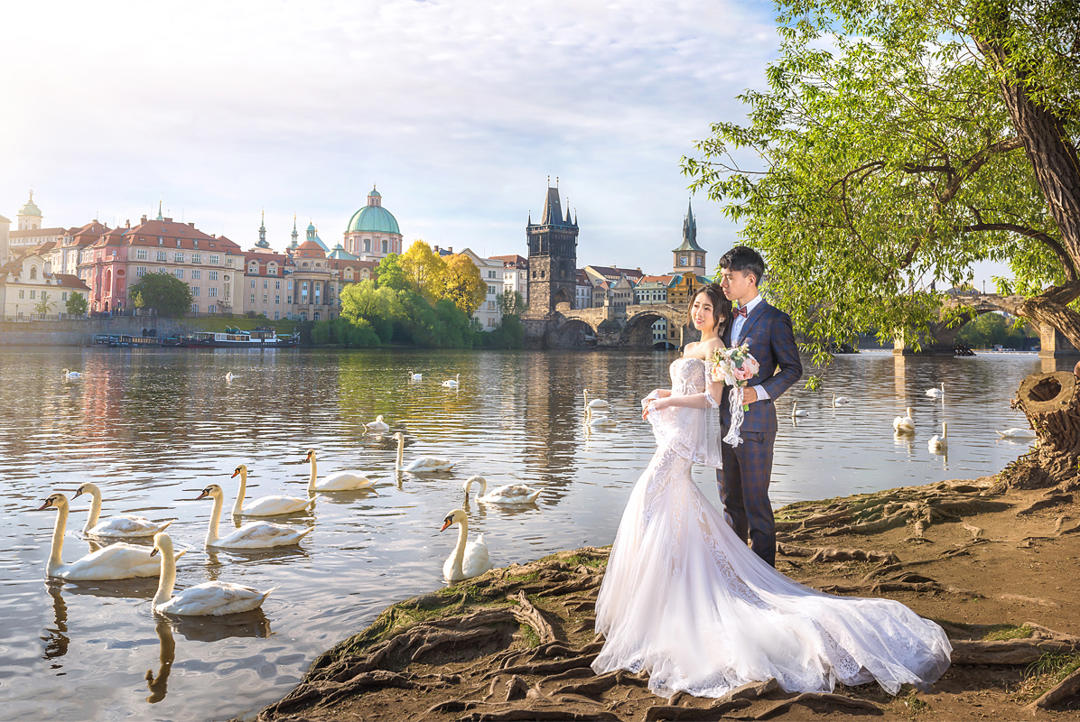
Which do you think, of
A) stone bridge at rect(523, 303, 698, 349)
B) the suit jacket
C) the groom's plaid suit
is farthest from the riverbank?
stone bridge at rect(523, 303, 698, 349)

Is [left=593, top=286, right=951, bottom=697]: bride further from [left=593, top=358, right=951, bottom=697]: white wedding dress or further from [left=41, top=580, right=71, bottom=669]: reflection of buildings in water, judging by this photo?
[left=41, top=580, right=71, bottom=669]: reflection of buildings in water

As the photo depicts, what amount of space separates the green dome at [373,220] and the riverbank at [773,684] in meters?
146

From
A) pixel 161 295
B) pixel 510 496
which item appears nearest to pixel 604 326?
pixel 161 295

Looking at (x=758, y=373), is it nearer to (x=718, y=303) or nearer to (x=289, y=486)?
(x=718, y=303)

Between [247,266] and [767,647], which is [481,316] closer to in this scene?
[247,266]

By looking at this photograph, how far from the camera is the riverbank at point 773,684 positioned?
4383 mm

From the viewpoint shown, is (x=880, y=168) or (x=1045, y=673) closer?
(x=1045, y=673)

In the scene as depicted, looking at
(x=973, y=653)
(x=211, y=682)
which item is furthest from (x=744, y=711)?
(x=211, y=682)

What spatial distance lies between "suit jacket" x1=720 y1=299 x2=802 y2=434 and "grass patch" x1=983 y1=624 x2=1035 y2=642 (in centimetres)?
175

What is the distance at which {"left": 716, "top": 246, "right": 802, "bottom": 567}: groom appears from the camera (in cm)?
557

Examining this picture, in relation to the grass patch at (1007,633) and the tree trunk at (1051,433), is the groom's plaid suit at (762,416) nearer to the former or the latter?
the grass patch at (1007,633)

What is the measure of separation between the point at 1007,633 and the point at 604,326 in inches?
4688

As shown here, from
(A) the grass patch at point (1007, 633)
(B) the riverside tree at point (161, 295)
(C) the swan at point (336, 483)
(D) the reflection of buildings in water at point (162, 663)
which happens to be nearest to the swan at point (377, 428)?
(C) the swan at point (336, 483)

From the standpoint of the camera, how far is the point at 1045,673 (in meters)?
4.66
